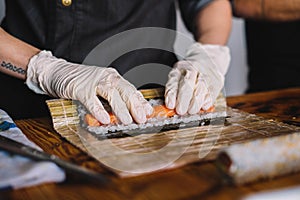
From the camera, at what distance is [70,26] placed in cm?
136

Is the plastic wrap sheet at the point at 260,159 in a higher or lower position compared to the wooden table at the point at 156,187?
higher

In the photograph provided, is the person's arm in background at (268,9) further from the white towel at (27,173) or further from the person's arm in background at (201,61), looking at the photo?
the white towel at (27,173)

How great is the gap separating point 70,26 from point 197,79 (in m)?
0.41

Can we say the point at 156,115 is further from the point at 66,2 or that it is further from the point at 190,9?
the point at 190,9

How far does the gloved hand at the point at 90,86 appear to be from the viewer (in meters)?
1.11

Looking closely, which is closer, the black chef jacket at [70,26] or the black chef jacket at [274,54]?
the black chef jacket at [70,26]

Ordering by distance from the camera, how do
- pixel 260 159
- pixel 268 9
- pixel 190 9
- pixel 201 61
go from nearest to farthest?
pixel 260 159
pixel 201 61
pixel 190 9
pixel 268 9

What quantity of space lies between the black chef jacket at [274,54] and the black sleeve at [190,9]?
1.07 feet

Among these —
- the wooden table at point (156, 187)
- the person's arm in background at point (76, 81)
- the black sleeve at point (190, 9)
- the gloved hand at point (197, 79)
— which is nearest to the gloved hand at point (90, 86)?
the person's arm in background at point (76, 81)

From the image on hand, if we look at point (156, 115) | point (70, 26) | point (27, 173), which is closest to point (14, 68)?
point (70, 26)

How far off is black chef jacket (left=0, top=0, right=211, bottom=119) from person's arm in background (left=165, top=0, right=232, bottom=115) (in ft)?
0.53

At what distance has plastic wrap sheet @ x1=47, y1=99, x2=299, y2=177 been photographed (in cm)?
87

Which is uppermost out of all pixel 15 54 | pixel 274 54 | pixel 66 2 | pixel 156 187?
pixel 66 2

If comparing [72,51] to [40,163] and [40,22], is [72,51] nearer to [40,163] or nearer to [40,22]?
[40,22]
